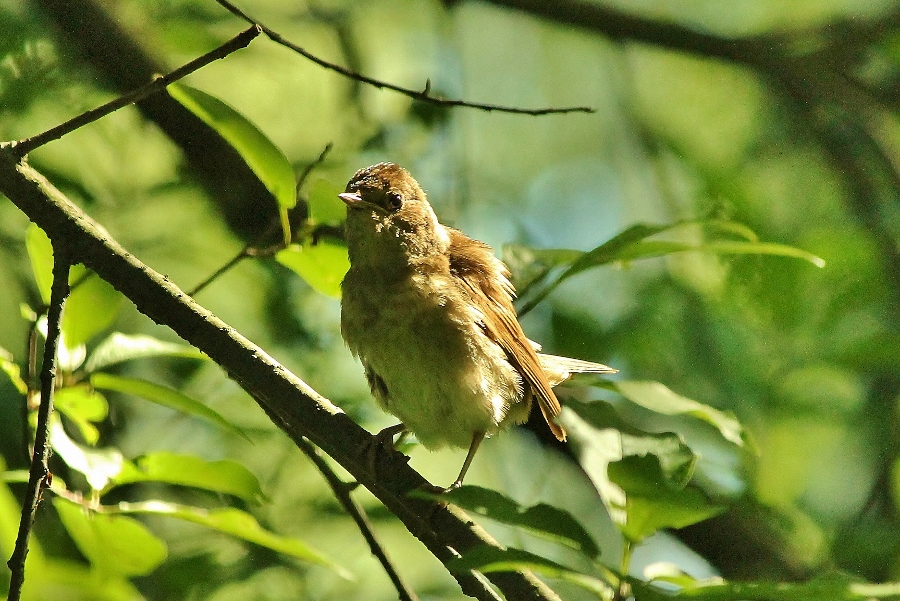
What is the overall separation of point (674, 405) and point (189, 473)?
1389mm

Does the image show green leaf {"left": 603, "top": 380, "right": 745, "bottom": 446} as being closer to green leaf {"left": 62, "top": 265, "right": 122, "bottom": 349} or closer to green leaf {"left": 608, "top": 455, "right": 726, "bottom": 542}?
green leaf {"left": 608, "top": 455, "right": 726, "bottom": 542}

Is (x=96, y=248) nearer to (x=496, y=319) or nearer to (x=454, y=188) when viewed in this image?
(x=496, y=319)

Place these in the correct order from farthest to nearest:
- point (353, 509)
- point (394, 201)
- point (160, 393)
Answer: point (394, 201) < point (353, 509) < point (160, 393)

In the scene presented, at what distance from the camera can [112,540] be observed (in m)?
2.85

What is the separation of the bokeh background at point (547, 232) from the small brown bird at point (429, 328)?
66 centimetres

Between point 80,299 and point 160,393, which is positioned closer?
point 160,393

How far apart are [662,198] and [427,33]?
216cm

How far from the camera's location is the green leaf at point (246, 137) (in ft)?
9.14

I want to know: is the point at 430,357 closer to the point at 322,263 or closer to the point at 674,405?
the point at 322,263

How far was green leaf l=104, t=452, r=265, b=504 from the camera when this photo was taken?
8.63 ft

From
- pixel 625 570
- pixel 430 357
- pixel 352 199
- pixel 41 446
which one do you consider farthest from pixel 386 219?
pixel 625 570

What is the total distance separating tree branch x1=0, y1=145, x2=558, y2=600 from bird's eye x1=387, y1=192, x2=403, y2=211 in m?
1.67

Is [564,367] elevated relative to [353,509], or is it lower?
elevated

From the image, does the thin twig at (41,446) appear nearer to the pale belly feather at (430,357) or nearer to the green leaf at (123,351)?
the green leaf at (123,351)
